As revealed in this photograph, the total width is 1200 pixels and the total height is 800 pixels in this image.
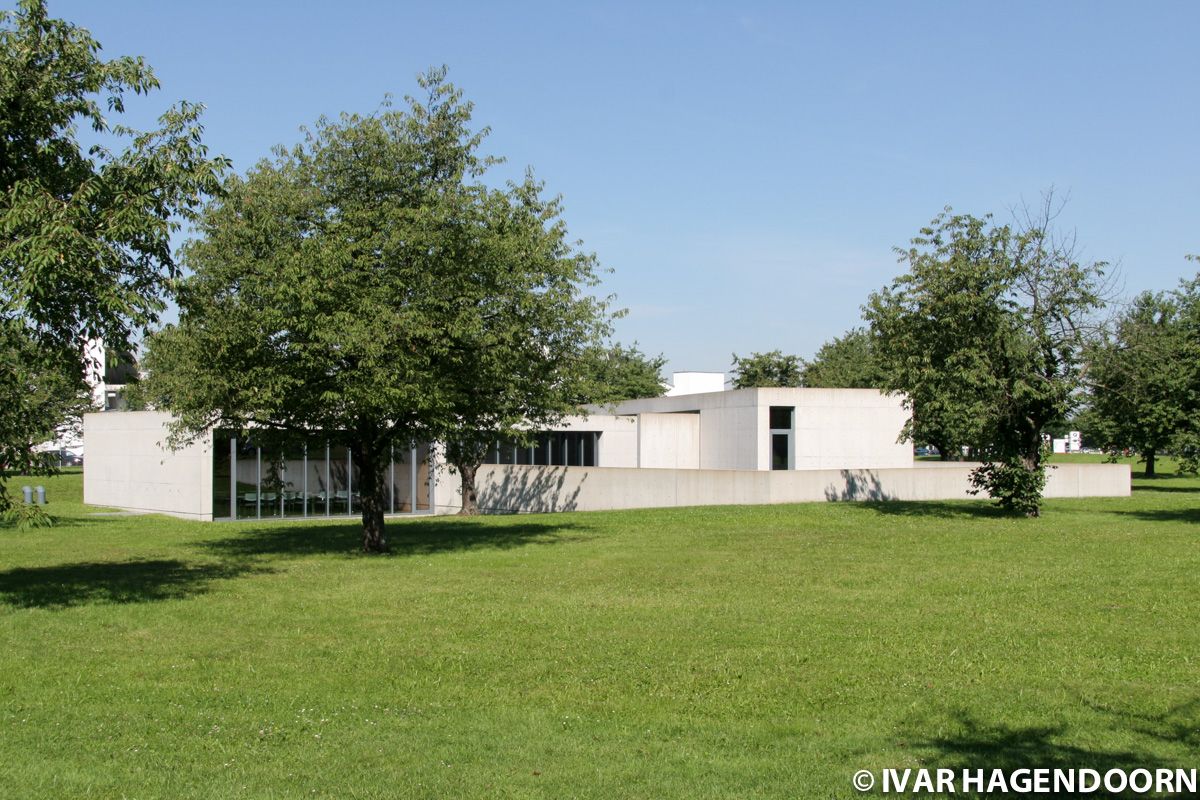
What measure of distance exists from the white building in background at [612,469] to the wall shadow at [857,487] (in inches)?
1.7

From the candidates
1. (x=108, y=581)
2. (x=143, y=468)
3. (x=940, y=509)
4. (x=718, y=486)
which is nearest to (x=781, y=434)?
(x=718, y=486)

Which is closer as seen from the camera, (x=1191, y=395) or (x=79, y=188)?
(x=79, y=188)

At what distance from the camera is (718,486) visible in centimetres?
3281

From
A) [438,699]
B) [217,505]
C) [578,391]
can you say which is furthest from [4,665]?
[217,505]

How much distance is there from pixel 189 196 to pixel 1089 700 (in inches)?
460

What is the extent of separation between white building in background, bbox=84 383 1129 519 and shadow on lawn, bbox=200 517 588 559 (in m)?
2.04

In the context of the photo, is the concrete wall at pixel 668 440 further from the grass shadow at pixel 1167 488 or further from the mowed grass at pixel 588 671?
the mowed grass at pixel 588 671

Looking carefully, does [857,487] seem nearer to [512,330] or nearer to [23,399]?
[512,330]

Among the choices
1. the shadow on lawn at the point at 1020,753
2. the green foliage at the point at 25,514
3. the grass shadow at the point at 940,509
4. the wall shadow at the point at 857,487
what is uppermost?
the green foliage at the point at 25,514

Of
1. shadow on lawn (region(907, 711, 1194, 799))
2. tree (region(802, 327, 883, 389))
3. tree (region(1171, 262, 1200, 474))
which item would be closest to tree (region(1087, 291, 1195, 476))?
tree (region(1171, 262, 1200, 474))

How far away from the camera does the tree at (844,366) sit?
66.4m

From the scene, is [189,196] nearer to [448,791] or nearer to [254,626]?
[254,626]

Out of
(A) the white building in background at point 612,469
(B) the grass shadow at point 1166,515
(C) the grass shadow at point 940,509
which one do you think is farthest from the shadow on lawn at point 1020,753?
(B) the grass shadow at point 1166,515

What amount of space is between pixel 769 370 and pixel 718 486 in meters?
43.8
